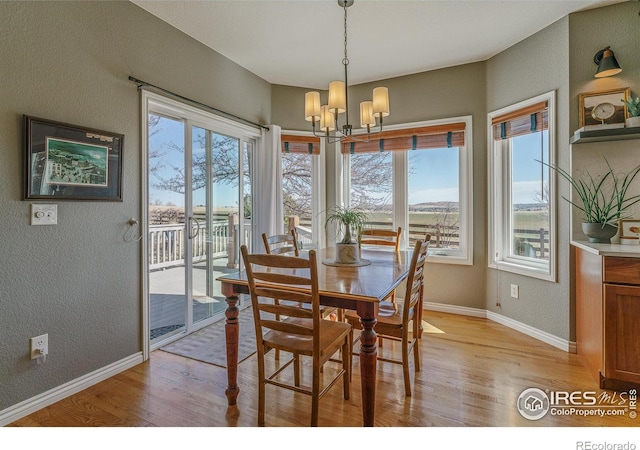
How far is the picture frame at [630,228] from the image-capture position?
2283 millimetres

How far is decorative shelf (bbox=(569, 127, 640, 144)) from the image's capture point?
2276 millimetres

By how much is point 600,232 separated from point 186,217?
317 cm

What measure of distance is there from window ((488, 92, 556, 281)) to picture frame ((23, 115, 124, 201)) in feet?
10.8

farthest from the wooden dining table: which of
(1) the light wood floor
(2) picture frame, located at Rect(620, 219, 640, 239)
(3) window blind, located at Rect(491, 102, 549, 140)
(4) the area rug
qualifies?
(3) window blind, located at Rect(491, 102, 549, 140)

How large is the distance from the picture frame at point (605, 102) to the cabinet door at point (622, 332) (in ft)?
3.97

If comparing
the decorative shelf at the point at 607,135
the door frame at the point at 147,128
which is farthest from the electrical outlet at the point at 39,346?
the decorative shelf at the point at 607,135

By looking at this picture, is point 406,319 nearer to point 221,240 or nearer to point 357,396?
point 357,396

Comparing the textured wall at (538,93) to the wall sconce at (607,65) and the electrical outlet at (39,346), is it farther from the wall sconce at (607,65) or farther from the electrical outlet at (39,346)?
the electrical outlet at (39,346)

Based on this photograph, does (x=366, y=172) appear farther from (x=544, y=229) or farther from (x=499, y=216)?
(x=544, y=229)

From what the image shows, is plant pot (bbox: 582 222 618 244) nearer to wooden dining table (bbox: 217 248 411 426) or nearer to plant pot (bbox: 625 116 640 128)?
plant pot (bbox: 625 116 640 128)

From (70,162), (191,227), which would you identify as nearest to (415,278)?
(191,227)

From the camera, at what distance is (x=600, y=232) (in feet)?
7.41

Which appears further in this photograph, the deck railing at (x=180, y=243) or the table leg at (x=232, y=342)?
the deck railing at (x=180, y=243)

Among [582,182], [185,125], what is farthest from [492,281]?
[185,125]
